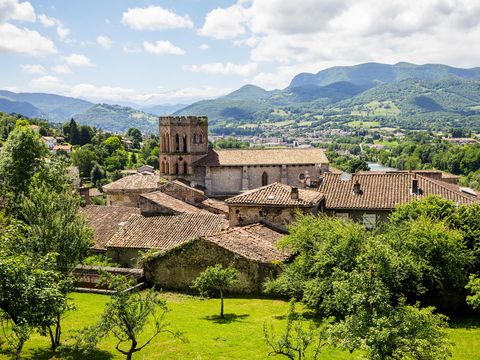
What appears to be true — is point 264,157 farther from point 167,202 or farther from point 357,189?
point 357,189

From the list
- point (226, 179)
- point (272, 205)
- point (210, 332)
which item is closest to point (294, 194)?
point (272, 205)

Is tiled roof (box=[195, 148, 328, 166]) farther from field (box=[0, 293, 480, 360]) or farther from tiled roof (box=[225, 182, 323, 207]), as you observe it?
field (box=[0, 293, 480, 360])

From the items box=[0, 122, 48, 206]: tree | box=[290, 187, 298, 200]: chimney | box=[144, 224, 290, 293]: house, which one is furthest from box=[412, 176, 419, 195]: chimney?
box=[0, 122, 48, 206]: tree

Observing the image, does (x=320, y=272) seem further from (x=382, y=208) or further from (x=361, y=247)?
(x=382, y=208)

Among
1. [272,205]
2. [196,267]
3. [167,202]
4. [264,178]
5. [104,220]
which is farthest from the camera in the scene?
[264,178]

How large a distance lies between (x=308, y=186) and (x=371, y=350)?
3434cm

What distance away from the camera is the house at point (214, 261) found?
2959cm

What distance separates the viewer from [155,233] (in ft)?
123

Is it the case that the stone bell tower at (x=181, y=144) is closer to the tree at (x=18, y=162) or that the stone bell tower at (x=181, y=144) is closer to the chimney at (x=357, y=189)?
the tree at (x=18, y=162)

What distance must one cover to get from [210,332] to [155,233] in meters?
16.0

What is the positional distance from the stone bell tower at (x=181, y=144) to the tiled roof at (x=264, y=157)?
2.45 metres

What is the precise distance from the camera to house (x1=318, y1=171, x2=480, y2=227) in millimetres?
41000

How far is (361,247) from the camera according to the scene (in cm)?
2428

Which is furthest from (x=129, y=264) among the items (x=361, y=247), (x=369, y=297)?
(x=369, y=297)
